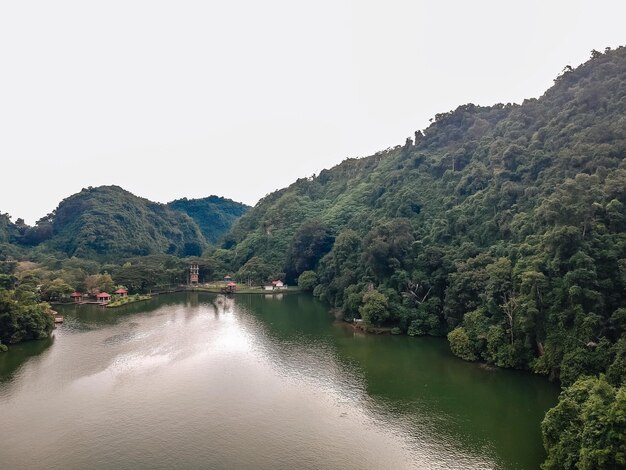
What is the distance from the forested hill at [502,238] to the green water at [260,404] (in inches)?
119

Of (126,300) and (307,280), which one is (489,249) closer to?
(307,280)

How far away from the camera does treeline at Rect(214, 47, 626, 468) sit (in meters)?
23.5

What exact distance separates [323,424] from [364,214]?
42.3 m

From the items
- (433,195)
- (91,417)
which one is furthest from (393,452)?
(433,195)

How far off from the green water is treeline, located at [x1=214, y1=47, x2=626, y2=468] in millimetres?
2570

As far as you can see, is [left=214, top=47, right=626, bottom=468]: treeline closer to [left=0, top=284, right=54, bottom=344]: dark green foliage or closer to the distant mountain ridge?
[left=0, top=284, right=54, bottom=344]: dark green foliage

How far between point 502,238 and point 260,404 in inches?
937

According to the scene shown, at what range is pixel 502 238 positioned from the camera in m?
36.2

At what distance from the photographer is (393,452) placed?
18.2m

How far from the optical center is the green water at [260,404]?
17844mm

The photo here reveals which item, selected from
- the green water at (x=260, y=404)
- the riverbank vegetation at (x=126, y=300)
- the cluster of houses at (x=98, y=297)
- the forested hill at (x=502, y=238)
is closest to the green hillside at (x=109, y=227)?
the cluster of houses at (x=98, y=297)

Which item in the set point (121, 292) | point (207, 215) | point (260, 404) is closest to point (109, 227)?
point (121, 292)

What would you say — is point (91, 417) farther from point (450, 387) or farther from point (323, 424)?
point (450, 387)

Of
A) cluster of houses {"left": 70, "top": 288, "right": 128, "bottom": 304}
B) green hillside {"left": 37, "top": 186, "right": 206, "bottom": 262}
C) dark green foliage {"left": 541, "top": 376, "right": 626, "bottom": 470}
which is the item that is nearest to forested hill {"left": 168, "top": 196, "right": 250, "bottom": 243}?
green hillside {"left": 37, "top": 186, "right": 206, "bottom": 262}
